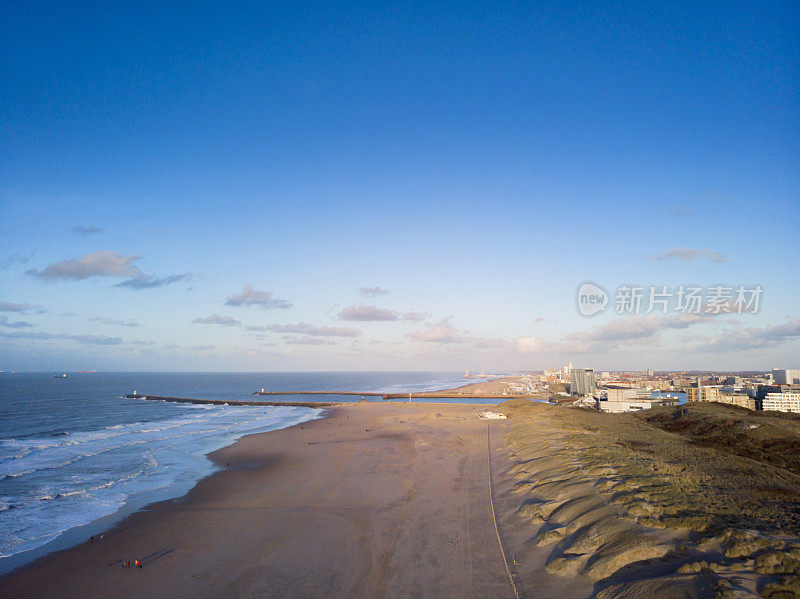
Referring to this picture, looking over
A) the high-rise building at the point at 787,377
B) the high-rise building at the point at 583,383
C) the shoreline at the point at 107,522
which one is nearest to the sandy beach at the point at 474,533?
the shoreline at the point at 107,522

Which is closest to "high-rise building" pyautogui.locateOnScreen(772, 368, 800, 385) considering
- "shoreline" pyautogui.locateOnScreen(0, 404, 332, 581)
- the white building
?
the white building

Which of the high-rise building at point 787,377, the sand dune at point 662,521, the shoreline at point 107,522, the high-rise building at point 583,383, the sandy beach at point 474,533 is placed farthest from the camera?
the high-rise building at point 583,383

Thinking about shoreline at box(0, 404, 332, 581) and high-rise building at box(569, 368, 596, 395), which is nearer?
shoreline at box(0, 404, 332, 581)

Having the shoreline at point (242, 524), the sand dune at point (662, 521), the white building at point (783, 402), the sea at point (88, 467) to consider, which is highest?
the sand dune at point (662, 521)

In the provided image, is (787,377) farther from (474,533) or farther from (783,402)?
(474,533)

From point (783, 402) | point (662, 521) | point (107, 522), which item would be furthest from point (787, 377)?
point (107, 522)

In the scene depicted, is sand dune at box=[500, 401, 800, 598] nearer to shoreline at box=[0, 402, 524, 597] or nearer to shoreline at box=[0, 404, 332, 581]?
shoreline at box=[0, 402, 524, 597]

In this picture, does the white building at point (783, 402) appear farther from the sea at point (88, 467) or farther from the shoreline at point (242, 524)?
the sea at point (88, 467)
